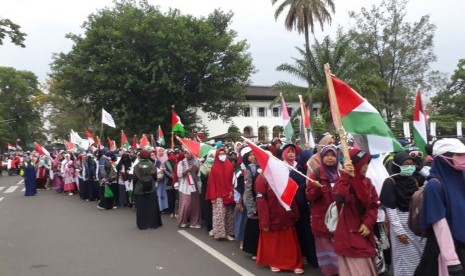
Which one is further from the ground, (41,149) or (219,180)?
(41,149)

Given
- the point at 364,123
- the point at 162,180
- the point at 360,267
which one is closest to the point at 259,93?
the point at 162,180

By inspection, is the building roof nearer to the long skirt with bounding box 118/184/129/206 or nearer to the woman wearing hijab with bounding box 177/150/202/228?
the long skirt with bounding box 118/184/129/206

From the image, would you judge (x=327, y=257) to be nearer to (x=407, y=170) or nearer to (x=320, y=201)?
(x=320, y=201)

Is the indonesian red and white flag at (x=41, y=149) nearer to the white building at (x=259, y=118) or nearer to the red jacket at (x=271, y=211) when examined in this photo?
the red jacket at (x=271, y=211)

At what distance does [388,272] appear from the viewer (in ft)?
21.0

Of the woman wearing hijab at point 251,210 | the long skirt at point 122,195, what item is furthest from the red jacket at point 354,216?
the long skirt at point 122,195

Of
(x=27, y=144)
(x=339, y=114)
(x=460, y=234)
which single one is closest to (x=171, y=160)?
(x=339, y=114)

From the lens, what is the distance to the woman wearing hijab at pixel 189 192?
→ 35.1ft

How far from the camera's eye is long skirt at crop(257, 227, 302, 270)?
6738 millimetres

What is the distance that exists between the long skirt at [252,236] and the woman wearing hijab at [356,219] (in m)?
2.57

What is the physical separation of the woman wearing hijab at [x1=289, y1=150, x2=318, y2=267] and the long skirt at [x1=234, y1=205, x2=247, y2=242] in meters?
1.60

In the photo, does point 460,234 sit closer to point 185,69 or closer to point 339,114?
point 339,114

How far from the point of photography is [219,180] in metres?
9.16

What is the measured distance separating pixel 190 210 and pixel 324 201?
5.40 m
